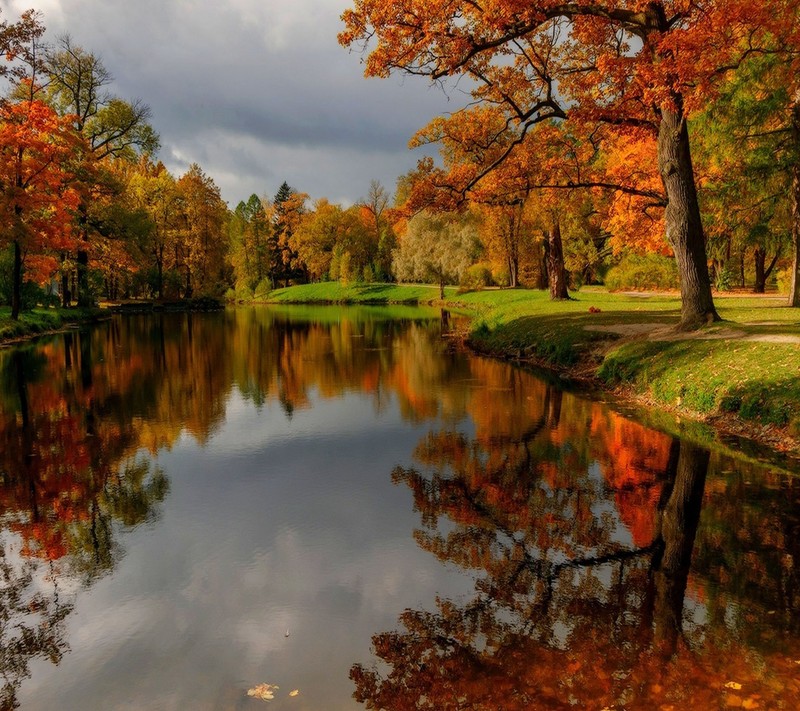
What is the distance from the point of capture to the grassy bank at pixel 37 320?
28.8 meters

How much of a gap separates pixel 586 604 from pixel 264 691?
3.04 meters

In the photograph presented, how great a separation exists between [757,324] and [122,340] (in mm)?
27422

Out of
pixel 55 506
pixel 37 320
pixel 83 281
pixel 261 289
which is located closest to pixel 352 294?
pixel 261 289

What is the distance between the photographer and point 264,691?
4.65m

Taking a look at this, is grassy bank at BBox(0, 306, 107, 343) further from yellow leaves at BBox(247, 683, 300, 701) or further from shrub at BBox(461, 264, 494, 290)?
shrub at BBox(461, 264, 494, 290)

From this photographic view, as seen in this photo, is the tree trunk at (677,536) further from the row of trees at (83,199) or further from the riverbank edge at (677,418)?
the row of trees at (83,199)

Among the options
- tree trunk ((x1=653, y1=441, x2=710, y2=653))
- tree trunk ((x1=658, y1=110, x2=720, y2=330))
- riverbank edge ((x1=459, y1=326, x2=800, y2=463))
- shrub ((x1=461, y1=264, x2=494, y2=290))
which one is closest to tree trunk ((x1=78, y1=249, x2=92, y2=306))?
shrub ((x1=461, y1=264, x2=494, y2=290))

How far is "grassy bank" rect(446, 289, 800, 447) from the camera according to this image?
11242mm

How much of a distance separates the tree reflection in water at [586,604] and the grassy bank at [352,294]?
61.2m

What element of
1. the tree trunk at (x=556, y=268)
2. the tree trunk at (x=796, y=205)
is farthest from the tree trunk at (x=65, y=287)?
the tree trunk at (x=796, y=205)

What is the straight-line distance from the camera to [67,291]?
43.5 m

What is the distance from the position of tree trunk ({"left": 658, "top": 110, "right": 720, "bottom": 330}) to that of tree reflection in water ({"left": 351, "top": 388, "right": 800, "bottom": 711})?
8182 millimetres

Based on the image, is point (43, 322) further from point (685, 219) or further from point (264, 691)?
point (264, 691)

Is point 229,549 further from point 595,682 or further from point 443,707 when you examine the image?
point 595,682
